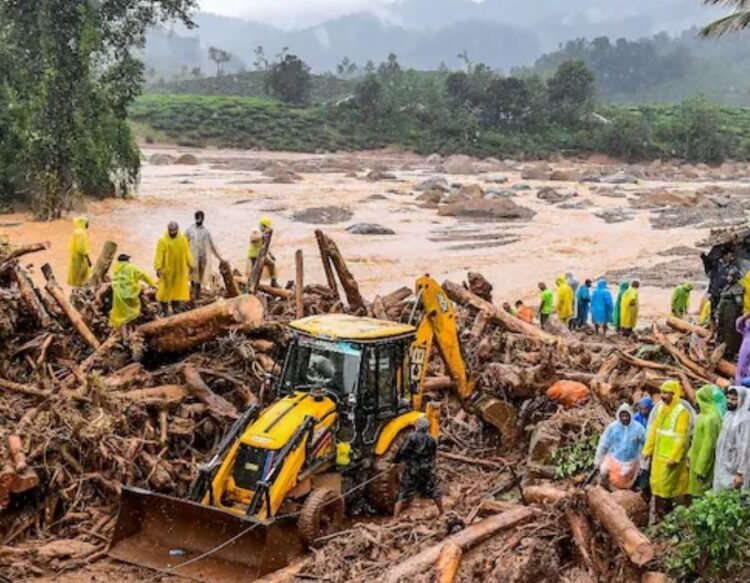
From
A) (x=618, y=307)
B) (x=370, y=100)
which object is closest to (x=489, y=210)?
(x=618, y=307)

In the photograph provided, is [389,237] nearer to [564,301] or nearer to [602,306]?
[564,301]

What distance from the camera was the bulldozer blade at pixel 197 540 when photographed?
853cm

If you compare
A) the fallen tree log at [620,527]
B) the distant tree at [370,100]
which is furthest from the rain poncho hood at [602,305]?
the distant tree at [370,100]

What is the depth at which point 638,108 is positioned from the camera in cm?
10994

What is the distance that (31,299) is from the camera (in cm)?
1251

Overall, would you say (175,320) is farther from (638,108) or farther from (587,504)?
(638,108)

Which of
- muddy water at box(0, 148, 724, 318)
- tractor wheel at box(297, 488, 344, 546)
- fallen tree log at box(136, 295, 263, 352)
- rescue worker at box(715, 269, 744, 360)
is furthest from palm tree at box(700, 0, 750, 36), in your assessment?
tractor wheel at box(297, 488, 344, 546)

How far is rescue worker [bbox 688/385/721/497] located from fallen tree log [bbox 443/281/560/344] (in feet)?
23.0

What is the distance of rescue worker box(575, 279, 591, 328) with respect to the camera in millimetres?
21422

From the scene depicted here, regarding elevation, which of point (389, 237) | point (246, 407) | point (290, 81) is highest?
point (290, 81)

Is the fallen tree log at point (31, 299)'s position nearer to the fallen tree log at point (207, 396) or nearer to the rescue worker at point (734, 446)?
the fallen tree log at point (207, 396)

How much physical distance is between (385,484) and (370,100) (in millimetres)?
87860

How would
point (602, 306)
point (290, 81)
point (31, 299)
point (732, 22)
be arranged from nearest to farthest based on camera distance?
point (31, 299)
point (602, 306)
point (732, 22)
point (290, 81)

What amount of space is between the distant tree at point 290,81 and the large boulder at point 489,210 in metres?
62.3
